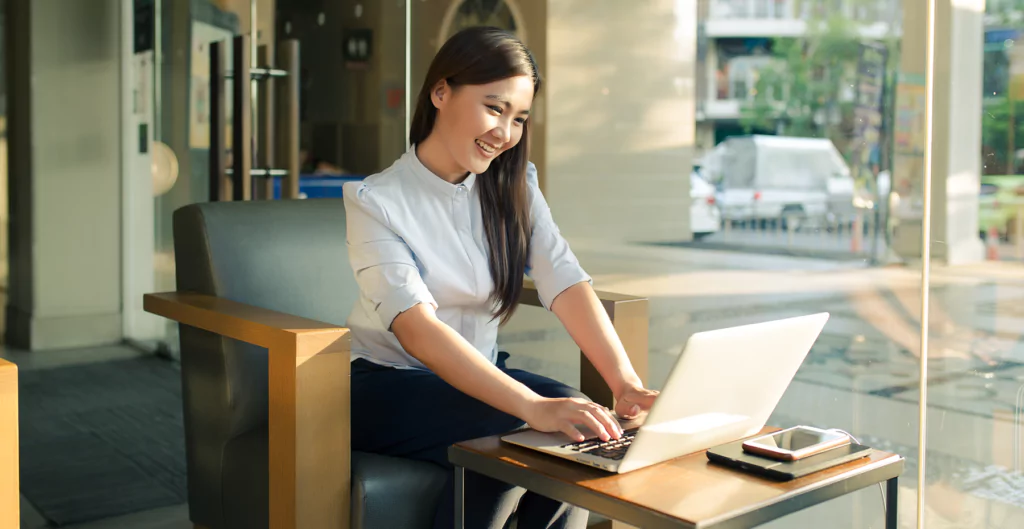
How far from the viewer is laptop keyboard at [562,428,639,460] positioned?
1317 millimetres

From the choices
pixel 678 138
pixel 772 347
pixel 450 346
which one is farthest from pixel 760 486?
pixel 678 138

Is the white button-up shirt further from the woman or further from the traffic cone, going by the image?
the traffic cone

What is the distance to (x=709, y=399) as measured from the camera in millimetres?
1312

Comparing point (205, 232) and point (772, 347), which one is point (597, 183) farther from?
point (772, 347)

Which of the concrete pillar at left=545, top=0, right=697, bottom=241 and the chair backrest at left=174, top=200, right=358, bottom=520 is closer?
the chair backrest at left=174, top=200, right=358, bottom=520

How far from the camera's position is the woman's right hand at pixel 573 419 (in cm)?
136

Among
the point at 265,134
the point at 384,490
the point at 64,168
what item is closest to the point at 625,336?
the point at 384,490

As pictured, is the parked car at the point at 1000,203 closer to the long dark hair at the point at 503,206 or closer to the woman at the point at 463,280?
the woman at the point at 463,280

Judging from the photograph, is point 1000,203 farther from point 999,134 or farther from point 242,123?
point 242,123

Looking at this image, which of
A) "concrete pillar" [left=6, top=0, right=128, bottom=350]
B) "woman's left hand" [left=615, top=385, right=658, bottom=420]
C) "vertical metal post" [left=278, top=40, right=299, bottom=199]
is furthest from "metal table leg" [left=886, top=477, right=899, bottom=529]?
"concrete pillar" [left=6, top=0, right=128, bottom=350]

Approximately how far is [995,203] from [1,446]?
1645 mm

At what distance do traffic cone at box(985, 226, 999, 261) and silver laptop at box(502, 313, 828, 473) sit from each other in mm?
660

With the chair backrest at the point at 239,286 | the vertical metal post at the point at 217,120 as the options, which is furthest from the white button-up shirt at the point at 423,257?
the vertical metal post at the point at 217,120

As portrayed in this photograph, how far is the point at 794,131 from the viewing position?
212 cm
